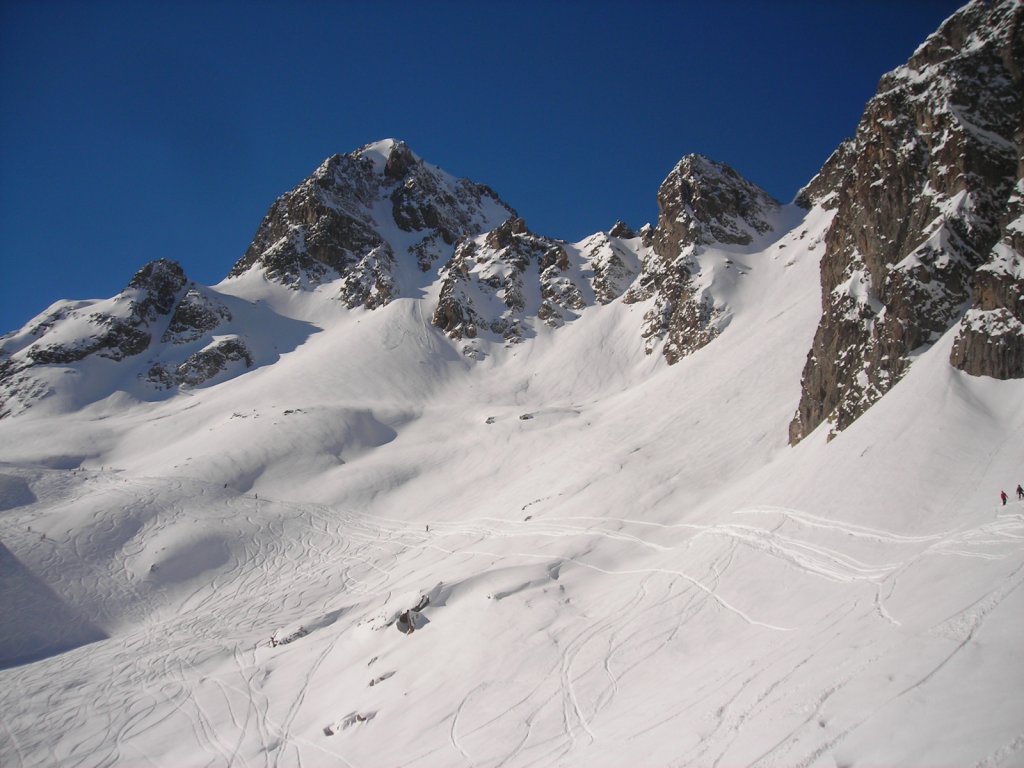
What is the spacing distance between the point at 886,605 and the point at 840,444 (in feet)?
38.7

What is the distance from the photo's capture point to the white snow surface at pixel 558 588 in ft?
32.1

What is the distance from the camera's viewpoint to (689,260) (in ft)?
236

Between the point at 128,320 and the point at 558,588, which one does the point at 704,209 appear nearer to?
the point at 558,588

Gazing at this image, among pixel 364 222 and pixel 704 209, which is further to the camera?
pixel 364 222

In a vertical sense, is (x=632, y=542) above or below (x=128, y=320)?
Result: below

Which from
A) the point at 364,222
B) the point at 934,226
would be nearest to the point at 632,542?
the point at 934,226

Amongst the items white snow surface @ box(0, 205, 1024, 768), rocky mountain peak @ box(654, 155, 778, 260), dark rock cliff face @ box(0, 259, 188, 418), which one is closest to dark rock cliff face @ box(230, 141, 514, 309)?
dark rock cliff face @ box(0, 259, 188, 418)

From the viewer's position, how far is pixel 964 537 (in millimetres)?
13562

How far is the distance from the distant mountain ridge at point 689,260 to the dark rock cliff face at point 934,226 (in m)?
0.07

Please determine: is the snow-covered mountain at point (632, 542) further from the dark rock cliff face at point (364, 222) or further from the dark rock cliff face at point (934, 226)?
the dark rock cliff face at point (364, 222)

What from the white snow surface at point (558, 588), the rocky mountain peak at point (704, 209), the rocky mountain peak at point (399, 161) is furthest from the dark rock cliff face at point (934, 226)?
the rocky mountain peak at point (399, 161)

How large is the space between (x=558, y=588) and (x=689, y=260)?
195ft

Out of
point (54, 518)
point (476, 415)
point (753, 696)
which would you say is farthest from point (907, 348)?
point (54, 518)

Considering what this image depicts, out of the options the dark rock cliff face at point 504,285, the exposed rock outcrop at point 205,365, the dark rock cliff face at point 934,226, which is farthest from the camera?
the dark rock cliff face at point 504,285
